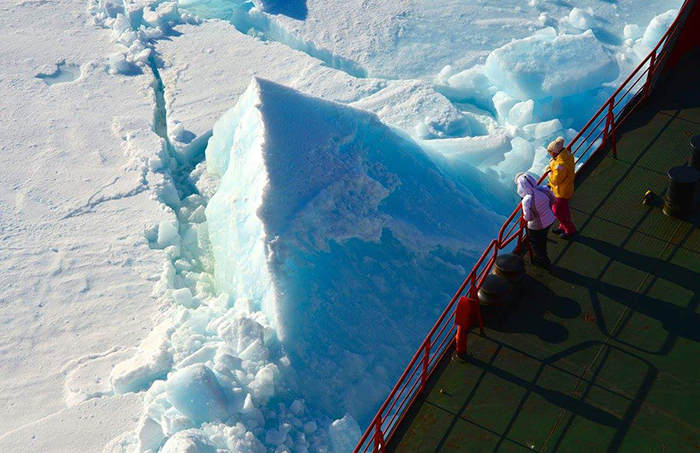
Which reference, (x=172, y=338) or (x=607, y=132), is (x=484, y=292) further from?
(x=172, y=338)

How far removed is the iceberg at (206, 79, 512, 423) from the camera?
355 inches

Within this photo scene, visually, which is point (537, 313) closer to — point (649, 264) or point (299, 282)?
point (649, 264)

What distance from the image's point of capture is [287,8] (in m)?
15.9

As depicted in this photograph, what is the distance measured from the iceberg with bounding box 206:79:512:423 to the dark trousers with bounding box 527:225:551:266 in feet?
8.46

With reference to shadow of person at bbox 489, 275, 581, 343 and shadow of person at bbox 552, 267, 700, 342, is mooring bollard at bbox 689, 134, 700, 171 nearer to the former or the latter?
shadow of person at bbox 552, 267, 700, 342

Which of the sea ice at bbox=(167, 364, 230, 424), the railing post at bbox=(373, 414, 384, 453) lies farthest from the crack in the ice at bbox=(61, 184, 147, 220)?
the railing post at bbox=(373, 414, 384, 453)

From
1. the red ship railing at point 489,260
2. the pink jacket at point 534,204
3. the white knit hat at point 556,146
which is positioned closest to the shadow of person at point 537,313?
the red ship railing at point 489,260

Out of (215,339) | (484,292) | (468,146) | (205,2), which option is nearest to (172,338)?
(215,339)

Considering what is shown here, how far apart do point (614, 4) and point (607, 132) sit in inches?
333

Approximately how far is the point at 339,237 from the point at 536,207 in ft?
10.5

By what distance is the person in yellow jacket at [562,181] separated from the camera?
6961 millimetres

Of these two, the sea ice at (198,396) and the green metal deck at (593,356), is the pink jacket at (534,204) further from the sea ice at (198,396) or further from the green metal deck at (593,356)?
the sea ice at (198,396)

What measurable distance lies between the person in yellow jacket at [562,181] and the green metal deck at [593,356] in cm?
19

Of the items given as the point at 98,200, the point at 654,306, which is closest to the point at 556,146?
the point at 654,306
